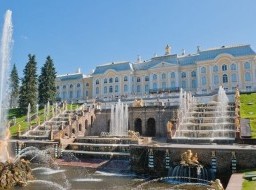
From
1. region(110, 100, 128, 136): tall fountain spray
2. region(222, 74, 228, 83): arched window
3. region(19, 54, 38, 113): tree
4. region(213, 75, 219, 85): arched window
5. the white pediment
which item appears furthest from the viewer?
the white pediment

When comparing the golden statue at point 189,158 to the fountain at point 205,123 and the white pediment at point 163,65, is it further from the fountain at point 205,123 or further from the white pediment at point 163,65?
the white pediment at point 163,65

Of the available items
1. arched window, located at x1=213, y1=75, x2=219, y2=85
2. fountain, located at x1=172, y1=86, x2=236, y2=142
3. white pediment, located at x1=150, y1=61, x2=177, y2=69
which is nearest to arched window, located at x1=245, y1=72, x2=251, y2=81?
arched window, located at x1=213, y1=75, x2=219, y2=85

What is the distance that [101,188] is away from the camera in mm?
16547

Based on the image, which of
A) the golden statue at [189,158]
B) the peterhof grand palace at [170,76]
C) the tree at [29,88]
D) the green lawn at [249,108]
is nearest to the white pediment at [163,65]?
the peterhof grand palace at [170,76]

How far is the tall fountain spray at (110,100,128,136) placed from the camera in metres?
38.8

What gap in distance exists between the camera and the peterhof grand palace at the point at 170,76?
62250mm

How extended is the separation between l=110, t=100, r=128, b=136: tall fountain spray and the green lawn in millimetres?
14085

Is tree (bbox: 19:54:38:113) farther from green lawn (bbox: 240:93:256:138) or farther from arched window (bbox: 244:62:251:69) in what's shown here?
arched window (bbox: 244:62:251:69)

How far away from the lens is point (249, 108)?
40125mm

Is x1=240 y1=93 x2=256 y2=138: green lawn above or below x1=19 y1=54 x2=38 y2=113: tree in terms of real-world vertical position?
below

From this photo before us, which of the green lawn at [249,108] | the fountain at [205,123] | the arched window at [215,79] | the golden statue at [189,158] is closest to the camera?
the golden statue at [189,158]

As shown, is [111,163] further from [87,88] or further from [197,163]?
[87,88]

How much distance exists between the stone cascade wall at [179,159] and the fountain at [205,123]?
6.42 metres

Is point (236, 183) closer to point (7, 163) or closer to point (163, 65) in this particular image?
point (7, 163)
